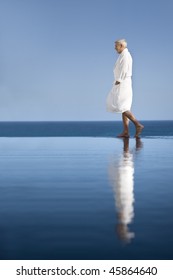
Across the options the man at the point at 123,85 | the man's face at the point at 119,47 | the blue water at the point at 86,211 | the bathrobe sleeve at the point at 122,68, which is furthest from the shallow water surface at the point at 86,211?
the man's face at the point at 119,47

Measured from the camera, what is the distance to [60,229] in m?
2.36

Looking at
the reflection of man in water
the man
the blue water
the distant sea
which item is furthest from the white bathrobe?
the blue water

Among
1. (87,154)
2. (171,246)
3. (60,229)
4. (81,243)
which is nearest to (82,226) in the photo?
(60,229)

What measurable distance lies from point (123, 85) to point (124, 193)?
544cm

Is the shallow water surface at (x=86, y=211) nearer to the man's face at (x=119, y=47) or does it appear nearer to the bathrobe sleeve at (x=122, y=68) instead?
the bathrobe sleeve at (x=122, y=68)

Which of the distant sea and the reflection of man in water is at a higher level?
the reflection of man in water

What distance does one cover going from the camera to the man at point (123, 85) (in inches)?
332

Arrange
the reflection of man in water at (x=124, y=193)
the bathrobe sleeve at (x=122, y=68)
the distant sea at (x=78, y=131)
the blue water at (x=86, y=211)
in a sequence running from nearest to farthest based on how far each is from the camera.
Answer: the blue water at (x=86, y=211) < the reflection of man in water at (x=124, y=193) < the bathrobe sleeve at (x=122, y=68) < the distant sea at (x=78, y=131)

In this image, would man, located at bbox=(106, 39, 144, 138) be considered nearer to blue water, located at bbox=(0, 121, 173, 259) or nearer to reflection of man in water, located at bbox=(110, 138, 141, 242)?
reflection of man in water, located at bbox=(110, 138, 141, 242)

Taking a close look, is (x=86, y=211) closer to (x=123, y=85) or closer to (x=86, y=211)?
(x=86, y=211)

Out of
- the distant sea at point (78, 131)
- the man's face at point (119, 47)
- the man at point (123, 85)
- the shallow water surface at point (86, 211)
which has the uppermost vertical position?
the man's face at point (119, 47)

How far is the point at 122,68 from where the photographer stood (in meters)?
8.45

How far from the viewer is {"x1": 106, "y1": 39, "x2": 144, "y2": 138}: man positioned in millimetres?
8445

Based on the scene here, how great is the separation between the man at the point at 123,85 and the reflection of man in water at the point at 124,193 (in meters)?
3.07
